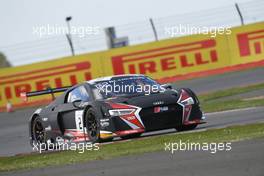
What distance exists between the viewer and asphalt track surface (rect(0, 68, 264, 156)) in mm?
15203

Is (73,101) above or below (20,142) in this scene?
above

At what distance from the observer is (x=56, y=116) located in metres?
14.9

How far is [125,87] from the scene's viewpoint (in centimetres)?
1434

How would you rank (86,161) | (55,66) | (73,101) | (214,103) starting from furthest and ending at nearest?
(55,66) < (214,103) < (73,101) < (86,161)

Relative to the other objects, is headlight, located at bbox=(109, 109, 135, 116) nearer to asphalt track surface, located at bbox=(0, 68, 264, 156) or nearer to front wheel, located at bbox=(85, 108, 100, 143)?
front wheel, located at bbox=(85, 108, 100, 143)

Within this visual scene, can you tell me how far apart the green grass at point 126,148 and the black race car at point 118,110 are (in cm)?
92

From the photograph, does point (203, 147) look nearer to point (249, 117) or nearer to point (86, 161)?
point (86, 161)

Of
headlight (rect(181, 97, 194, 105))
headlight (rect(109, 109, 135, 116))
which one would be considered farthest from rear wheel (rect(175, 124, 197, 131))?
headlight (rect(109, 109, 135, 116))

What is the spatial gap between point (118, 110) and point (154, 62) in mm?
15105

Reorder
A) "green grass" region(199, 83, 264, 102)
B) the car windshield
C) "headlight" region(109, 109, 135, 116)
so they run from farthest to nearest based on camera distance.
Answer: "green grass" region(199, 83, 264, 102), the car windshield, "headlight" region(109, 109, 135, 116)

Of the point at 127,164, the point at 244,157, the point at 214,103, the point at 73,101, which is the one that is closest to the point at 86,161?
the point at 127,164

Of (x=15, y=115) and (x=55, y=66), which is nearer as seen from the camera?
(x=15, y=115)

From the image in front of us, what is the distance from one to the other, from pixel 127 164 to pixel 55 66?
18.9 metres

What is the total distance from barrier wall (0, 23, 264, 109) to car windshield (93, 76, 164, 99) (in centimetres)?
1353
